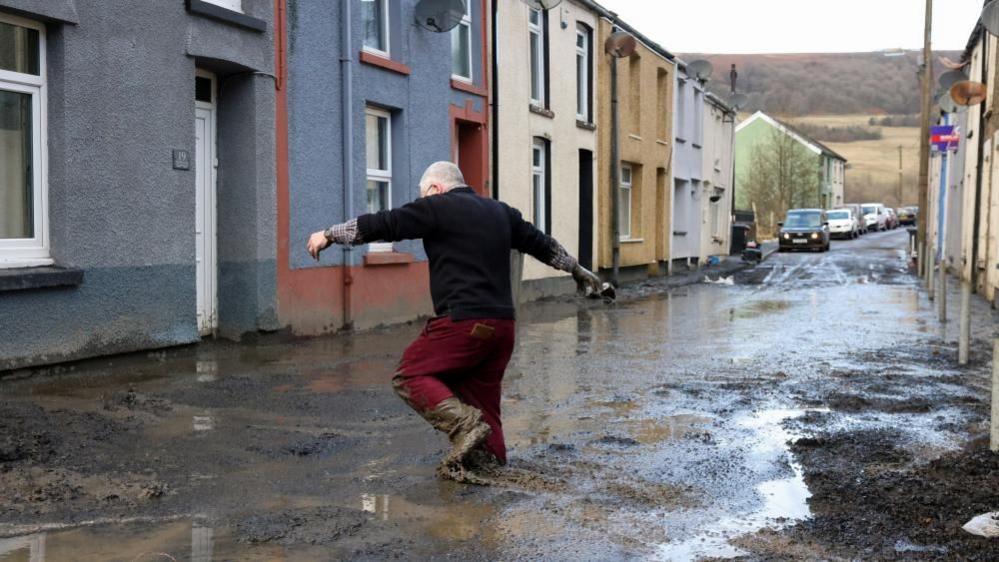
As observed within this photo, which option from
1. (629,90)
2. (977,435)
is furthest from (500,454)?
(629,90)

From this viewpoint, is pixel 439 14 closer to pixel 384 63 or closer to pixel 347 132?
pixel 384 63

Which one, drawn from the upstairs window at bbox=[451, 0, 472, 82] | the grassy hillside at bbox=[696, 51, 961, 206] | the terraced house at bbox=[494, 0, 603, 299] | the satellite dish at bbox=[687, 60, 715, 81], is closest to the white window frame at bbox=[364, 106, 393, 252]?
the upstairs window at bbox=[451, 0, 472, 82]

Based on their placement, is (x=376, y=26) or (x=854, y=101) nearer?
(x=376, y=26)

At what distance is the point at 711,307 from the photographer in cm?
1856

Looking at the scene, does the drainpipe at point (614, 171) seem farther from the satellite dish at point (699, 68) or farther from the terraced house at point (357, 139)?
the satellite dish at point (699, 68)

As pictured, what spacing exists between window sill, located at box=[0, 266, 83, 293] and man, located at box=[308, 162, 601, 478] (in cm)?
373

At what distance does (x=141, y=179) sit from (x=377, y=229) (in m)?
4.80

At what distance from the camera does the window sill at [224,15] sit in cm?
1017

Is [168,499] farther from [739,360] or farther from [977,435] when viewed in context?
[739,360]

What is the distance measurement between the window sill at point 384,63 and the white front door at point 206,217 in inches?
106

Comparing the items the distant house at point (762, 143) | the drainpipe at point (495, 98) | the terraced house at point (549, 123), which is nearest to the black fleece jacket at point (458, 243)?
the drainpipe at point (495, 98)

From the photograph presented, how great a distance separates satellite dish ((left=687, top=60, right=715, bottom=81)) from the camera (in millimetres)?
31641

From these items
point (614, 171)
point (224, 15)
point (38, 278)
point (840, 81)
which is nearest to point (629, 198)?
point (614, 171)

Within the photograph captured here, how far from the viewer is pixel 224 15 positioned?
417 inches
